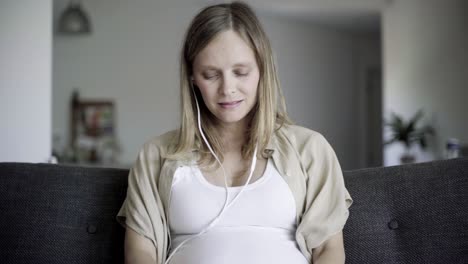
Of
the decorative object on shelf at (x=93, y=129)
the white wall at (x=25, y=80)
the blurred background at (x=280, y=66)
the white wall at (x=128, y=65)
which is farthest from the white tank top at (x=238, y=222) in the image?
the decorative object on shelf at (x=93, y=129)

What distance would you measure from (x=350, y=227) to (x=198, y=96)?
536 mm

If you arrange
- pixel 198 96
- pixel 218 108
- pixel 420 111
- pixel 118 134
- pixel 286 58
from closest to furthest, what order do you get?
pixel 218 108, pixel 198 96, pixel 420 111, pixel 118 134, pixel 286 58

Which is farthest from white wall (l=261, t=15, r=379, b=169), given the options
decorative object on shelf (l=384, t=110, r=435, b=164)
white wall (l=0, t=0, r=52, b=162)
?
white wall (l=0, t=0, r=52, b=162)

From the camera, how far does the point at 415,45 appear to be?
649 cm

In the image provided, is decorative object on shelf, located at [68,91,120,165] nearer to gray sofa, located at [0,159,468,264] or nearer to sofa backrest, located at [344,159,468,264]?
gray sofa, located at [0,159,468,264]

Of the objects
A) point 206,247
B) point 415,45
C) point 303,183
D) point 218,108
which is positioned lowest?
point 206,247

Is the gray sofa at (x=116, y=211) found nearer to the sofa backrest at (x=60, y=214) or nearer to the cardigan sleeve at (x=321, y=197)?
the sofa backrest at (x=60, y=214)

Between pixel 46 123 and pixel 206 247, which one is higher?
pixel 46 123

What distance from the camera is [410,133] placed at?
643 centimetres

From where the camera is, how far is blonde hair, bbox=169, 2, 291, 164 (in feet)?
4.85

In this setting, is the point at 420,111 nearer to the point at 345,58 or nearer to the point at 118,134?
the point at 345,58

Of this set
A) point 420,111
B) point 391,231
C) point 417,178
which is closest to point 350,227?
point 391,231

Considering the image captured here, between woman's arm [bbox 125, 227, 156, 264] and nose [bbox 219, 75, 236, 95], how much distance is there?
0.41 meters

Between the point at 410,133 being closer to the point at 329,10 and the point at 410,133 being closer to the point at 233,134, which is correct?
the point at 329,10
